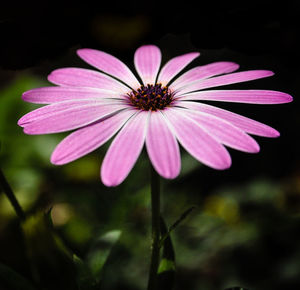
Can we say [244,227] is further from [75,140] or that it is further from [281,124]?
[75,140]

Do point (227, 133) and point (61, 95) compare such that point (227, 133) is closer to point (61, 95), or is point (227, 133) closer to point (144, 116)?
point (144, 116)

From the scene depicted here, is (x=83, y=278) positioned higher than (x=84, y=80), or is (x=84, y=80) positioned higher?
(x=84, y=80)

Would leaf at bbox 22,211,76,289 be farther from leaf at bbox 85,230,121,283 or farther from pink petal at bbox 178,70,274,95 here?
pink petal at bbox 178,70,274,95

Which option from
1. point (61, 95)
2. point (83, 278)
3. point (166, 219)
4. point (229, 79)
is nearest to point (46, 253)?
point (83, 278)

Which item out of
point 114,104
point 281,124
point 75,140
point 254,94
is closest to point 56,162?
point 75,140

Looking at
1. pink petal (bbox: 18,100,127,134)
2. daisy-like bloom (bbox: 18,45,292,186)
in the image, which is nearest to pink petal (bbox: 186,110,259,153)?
daisy-like bloom (bbox: 18,45,292,186)

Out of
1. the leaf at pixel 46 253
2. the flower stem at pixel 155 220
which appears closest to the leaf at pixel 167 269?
the flower stem at pixel 155 220

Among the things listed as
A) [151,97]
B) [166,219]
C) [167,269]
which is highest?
[151,97]
